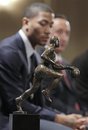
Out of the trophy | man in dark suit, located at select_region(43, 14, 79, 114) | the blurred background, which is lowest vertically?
the trophy

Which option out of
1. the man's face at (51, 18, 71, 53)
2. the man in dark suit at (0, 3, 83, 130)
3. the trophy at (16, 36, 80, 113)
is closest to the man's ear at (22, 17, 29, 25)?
the man in dark suit at (0, 3, 83, 130)

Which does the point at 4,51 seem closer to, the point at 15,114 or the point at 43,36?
the point at 43,36

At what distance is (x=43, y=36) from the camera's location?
1848mm

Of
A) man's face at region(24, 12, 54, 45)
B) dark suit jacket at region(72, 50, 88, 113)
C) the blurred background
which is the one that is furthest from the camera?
the blurred background

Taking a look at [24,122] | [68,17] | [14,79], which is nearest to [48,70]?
[24,122]

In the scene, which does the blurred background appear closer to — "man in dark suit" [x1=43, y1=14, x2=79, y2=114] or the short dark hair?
"man in dark suit" [x1=43, y1=14, x2=79, y2=114]

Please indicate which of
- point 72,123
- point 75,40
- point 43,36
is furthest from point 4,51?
point 75,40

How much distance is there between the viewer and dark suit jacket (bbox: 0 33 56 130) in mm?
1606

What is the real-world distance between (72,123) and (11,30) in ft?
5.86

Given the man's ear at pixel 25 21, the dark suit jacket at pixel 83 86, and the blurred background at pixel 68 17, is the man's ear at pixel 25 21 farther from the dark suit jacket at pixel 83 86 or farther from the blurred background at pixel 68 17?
the blurred background at pixel 68 17

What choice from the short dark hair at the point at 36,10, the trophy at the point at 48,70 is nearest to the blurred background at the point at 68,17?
the short dark hair at the point at 36,10

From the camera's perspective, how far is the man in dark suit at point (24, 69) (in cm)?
160

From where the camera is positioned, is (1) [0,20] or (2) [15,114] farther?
(1) [0,20]

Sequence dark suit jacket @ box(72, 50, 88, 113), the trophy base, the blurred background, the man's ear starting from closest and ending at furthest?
1. the trophy base
2. the man's ear
3. dark suit jacket @ box(72, 50, 88, 113)
4. the blurred background
